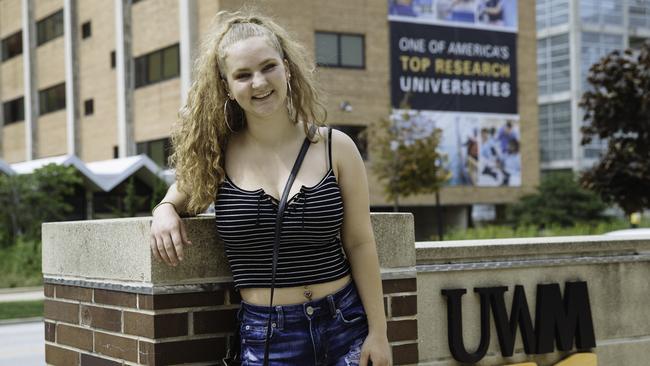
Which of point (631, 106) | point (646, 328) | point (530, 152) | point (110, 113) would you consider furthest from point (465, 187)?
point (646, 328)

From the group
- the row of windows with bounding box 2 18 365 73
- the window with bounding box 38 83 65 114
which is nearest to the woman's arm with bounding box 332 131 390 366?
the row of windows with bounding box 2 18 365 73

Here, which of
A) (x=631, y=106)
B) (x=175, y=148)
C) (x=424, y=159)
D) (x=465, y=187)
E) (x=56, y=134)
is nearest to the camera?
(x=175, y=148)

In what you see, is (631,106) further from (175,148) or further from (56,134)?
(56,134)

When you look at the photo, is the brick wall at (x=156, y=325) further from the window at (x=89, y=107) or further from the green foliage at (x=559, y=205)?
the window at (x=89, y=107)

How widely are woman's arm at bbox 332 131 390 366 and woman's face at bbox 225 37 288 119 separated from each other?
30 centimetres

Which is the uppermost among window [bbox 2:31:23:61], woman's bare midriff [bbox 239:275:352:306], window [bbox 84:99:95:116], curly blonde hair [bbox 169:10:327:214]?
window [bbox 2:31:23:61]

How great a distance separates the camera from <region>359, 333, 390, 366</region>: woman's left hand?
3451 mm

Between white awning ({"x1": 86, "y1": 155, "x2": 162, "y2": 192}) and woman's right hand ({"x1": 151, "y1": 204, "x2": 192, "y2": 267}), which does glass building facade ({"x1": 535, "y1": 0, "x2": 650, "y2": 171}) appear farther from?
woman's right hand ({"x1": 151, "y1": 204, "x2": 192, "y2": 267})

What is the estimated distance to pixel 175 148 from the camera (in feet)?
12.3

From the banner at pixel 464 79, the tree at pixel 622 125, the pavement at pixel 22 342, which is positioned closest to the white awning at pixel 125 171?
the banner at pixel 464 79

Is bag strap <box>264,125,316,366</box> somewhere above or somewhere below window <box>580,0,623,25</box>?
below

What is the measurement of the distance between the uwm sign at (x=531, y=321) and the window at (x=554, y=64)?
5239cm

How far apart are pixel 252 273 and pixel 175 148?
2.13ft

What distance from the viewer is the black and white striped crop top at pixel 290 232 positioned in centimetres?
332
